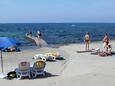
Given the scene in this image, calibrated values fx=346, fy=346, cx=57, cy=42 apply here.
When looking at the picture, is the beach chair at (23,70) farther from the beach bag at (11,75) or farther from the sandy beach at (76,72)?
the sandy beach at (76,72)

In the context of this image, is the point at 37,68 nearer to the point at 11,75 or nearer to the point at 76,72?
the point at 11,75

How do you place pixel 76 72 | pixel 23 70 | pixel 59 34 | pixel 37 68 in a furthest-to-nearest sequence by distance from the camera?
pixel 59 34 → pixel 76 72 → pixel 37 68 → pixel 23 70

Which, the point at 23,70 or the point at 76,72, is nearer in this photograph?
the point at 23,70

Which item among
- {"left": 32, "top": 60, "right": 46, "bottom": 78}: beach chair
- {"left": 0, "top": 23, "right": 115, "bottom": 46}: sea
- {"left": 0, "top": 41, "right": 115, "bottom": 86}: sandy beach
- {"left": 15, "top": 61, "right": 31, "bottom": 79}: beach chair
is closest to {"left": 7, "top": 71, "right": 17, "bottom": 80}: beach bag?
{"left": 15, "top": 61, "right": 31, "bottom": 79}: beach chair

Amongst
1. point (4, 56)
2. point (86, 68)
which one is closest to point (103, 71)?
point (86, 68)

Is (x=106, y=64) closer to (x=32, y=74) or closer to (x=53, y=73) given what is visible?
(x=53, y=73)

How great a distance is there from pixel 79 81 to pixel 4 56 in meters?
12.7

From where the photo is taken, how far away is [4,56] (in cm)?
2866

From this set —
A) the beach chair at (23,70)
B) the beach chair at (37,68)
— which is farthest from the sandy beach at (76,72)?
the beach chair at (23,70)

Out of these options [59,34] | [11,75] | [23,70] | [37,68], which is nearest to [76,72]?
[37,68]

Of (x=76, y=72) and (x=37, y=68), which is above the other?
(x=37, y=68)

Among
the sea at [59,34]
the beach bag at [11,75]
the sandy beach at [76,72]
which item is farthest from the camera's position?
the sea at [59,34]

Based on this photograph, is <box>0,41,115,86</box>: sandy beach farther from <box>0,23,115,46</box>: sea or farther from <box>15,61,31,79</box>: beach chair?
<box>0,23,115,46</box>: sea

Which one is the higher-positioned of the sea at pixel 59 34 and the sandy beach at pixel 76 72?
the sandy beach at pixel 76 72
